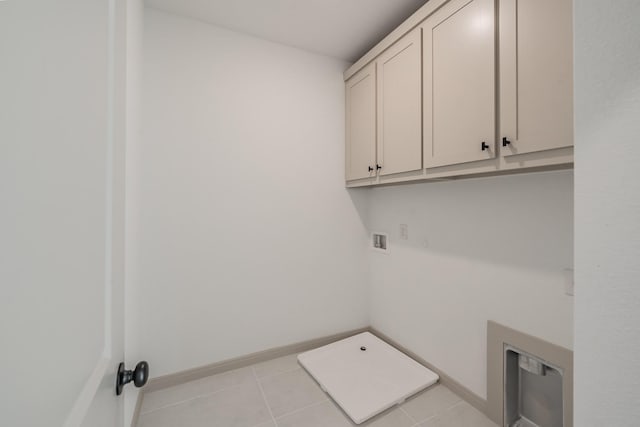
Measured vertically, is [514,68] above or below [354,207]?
above

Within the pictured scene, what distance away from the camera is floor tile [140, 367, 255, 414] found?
1.56 meters

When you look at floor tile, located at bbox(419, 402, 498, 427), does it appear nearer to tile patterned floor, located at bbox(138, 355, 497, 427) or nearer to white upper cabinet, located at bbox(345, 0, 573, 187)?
tile patterned floor, located at bbox(138, 355, 497, 427)

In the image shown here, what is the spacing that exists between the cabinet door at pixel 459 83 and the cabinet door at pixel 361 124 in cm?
52

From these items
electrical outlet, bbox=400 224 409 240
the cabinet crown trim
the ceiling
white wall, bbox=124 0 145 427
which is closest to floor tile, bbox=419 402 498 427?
electrical outlet, bbox=400 224 409 240

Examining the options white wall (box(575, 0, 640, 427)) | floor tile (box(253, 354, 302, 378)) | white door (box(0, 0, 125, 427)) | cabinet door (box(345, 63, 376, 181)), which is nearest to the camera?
white door (box(0, 0, 125, 427))

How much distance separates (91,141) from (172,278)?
Result: 1581 millimetres

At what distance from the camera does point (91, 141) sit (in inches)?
16.5

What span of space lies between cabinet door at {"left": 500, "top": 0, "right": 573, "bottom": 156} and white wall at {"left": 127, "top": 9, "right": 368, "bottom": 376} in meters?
1.40

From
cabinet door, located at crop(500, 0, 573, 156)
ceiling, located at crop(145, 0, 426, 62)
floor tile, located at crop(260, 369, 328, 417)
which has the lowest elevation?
floor tile, located at crop(260, 369, 328, 417)

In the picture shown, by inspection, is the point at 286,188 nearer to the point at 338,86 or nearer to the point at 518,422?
the point at 338,86

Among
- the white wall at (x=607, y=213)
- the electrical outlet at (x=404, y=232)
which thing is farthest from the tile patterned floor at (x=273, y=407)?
the white wall at (x=607, y=213)

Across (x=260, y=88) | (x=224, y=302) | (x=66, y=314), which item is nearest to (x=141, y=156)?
(x=260, y=88)

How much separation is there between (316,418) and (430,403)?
736mm

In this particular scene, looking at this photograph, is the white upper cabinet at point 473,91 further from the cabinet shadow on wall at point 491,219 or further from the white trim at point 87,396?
the white trim at point 87,396
